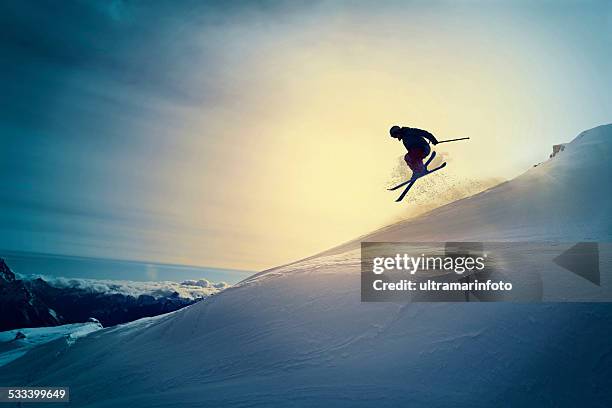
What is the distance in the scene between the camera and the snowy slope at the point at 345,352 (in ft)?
25.2

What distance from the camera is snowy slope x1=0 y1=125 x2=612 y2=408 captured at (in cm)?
770

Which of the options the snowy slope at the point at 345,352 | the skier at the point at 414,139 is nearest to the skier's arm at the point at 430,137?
the skier at the point at 414,139

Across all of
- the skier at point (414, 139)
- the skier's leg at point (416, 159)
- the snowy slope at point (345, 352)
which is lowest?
the snowy slope at point (345, 352)

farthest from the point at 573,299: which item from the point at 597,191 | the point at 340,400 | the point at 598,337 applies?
the point at 597,191

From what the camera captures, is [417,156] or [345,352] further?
[417,156]

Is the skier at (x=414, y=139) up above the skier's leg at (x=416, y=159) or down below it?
above

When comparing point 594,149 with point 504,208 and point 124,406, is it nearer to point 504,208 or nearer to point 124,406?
point 504,208

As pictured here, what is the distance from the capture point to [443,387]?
775cm

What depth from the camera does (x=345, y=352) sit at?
9406mm

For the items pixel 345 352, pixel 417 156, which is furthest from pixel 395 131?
pixel 345 352

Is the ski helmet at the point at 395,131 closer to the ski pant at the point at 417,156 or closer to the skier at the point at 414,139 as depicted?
the skier at the point at 414,139

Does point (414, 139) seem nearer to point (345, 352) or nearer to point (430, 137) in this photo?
point (430, 137)

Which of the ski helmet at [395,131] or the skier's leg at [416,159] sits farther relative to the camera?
the skier's leg at [416,159]

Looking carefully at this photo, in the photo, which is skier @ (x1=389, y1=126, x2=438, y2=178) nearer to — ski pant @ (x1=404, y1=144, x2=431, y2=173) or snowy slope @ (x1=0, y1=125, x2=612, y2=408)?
ski pant @ (x1=404, y1=144, x2=431, y2=173)
